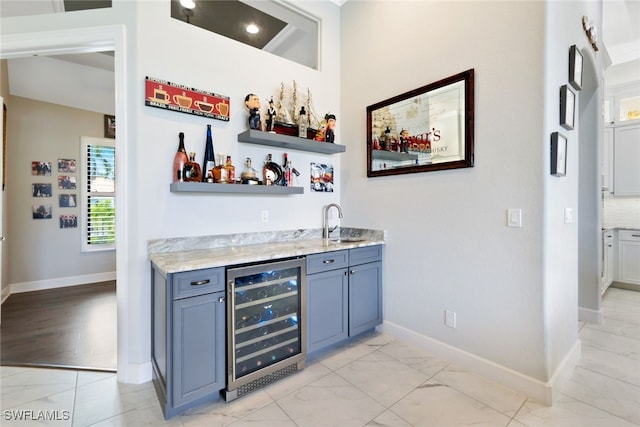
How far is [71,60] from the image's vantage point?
4.14 meters

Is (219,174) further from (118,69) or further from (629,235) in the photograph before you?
(629,235)

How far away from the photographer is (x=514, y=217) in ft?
6.53

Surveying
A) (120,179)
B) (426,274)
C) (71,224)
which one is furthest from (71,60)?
(426,274)

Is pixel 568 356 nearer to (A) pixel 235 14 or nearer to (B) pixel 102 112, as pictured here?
(A) pixel 235 14

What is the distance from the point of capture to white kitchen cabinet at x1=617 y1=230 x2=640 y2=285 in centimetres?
409

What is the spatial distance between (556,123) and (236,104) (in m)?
2.40

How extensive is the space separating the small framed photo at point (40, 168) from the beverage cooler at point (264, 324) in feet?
14.6

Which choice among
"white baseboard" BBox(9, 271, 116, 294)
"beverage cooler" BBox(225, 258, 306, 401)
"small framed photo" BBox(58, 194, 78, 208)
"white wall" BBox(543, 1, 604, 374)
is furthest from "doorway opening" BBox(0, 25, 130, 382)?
"white baseboard" BBox(9, 271, 116, 294)

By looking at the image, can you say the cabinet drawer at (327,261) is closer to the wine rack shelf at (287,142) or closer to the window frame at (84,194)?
the wine rack shelf at (287,142)

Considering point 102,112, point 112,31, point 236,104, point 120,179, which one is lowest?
point 120,179

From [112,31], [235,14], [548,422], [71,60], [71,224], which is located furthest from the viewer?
[71,224]

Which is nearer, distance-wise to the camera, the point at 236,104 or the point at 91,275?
the point at 236,104

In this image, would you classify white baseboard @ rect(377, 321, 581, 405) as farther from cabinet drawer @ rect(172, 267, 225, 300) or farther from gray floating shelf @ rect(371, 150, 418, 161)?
cabinet drawer @ rect(172, 267, 225, 300)

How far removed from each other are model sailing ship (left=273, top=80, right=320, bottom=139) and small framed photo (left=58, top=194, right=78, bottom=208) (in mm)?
3963
